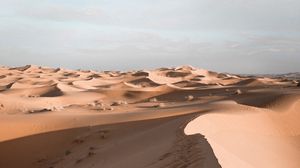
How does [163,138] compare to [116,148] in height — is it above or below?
above

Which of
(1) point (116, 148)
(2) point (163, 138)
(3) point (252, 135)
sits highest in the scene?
(2) point (163, 138)

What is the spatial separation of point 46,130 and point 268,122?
22.2 ft

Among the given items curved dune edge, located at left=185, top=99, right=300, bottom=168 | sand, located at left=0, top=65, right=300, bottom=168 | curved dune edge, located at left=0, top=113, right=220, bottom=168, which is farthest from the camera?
curved dune edge, located at left=185, top=99, right=300, bottom=168

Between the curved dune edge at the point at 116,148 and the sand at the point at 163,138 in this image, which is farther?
the sand at the point at 163,138

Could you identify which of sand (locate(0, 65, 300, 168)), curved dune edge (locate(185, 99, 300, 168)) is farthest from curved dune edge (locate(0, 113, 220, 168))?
curved dune edge (locate(185, 99, 300, 168))

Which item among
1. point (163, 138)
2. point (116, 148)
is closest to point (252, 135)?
point (163, 138)

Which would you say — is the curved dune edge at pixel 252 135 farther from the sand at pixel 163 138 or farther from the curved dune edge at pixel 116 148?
the curved dune edge at pixel 116 148

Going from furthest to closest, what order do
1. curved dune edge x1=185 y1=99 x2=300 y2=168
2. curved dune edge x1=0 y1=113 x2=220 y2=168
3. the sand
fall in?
curved dune edge x1=185 y1=99 x2=300 y2=168 → the sand → curved dune edge x1=0 y1=113 x2=220 y2=168

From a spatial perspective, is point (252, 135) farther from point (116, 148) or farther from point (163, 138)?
point (116, 148)

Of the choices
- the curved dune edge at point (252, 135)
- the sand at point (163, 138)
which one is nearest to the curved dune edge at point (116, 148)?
the sand at point (163, 138)

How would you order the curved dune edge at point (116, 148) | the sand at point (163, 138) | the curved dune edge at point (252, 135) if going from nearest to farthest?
the curved dune edge at point (116, 148) < the sand at point (163, 138) < the curved dune edge at point (252, 135)

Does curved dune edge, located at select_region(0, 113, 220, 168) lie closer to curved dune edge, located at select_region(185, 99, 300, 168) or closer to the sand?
the sand

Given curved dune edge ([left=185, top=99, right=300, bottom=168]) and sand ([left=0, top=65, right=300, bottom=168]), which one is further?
curved dune edge ([left=185, top=99, right=300, bottom=168])

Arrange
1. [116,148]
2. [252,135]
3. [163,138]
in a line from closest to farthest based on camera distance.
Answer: [163,138] → [116,148] → [252,135]
